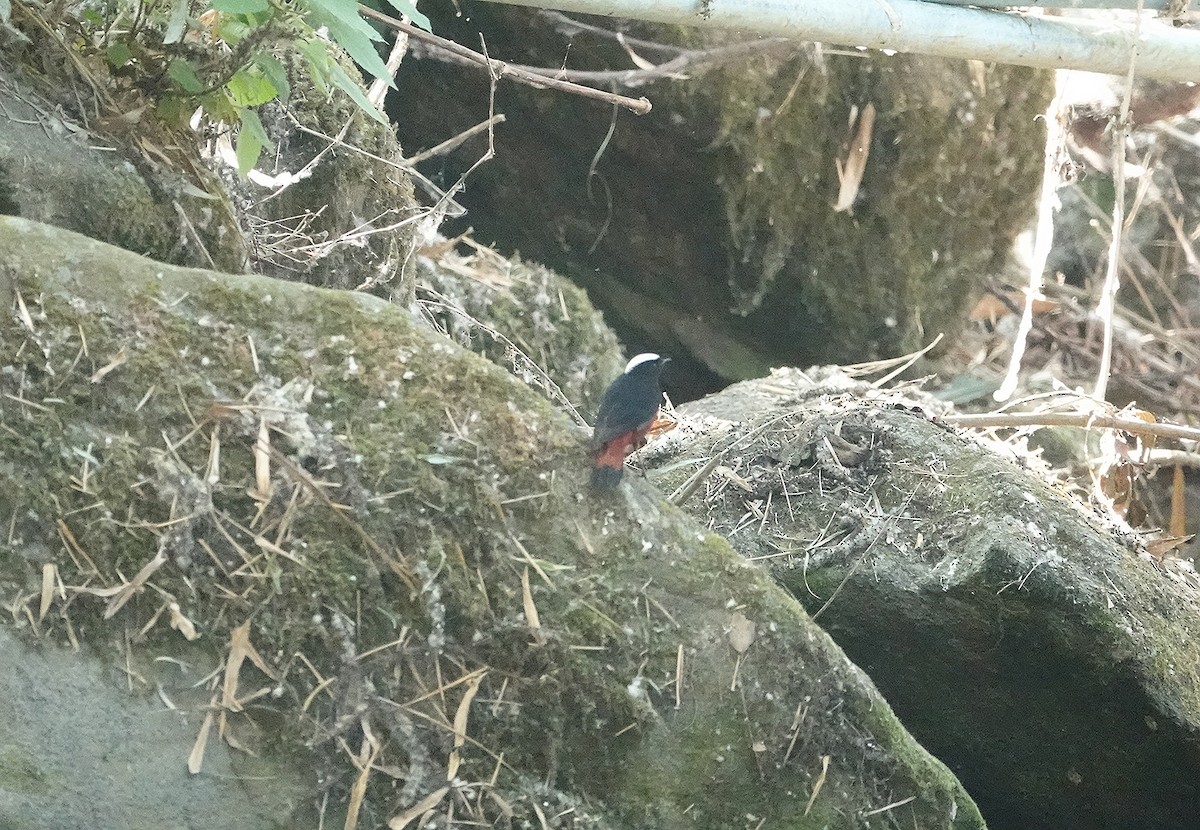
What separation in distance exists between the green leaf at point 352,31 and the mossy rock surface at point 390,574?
532 mm

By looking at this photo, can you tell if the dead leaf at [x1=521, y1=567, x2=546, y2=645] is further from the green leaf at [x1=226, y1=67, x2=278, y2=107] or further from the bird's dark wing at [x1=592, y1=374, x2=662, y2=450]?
the green leaf at [x1=226, y1=67, x2=278, y2=107]

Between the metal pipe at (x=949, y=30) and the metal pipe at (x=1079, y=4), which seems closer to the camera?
the metal pipe at (x=949, y=30)

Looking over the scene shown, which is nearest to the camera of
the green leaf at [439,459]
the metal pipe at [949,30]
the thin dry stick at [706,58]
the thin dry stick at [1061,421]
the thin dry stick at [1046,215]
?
the green leaf at [439,459]

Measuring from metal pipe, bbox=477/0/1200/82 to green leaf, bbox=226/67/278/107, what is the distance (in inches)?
37.7

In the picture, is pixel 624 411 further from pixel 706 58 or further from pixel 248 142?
pixel 706 58

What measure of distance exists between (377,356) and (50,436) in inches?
24.8

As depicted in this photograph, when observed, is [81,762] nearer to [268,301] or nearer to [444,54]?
[268,301]

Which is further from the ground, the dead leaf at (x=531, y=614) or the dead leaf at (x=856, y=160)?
the dead leaf at (x=856, y=160)

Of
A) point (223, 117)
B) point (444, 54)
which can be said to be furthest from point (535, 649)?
point (444, 54)

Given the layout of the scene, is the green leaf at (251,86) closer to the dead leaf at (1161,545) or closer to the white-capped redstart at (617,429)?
the white-capped redstart at (617,429)

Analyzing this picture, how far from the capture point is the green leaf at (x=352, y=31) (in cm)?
188

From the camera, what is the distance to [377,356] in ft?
7.22

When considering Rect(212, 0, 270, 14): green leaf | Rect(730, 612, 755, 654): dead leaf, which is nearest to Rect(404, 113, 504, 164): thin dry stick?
Rect(212, 0, 270, 14): green leaf

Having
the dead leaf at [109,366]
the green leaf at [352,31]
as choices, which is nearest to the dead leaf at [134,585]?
the dead leaf at [109,366]
